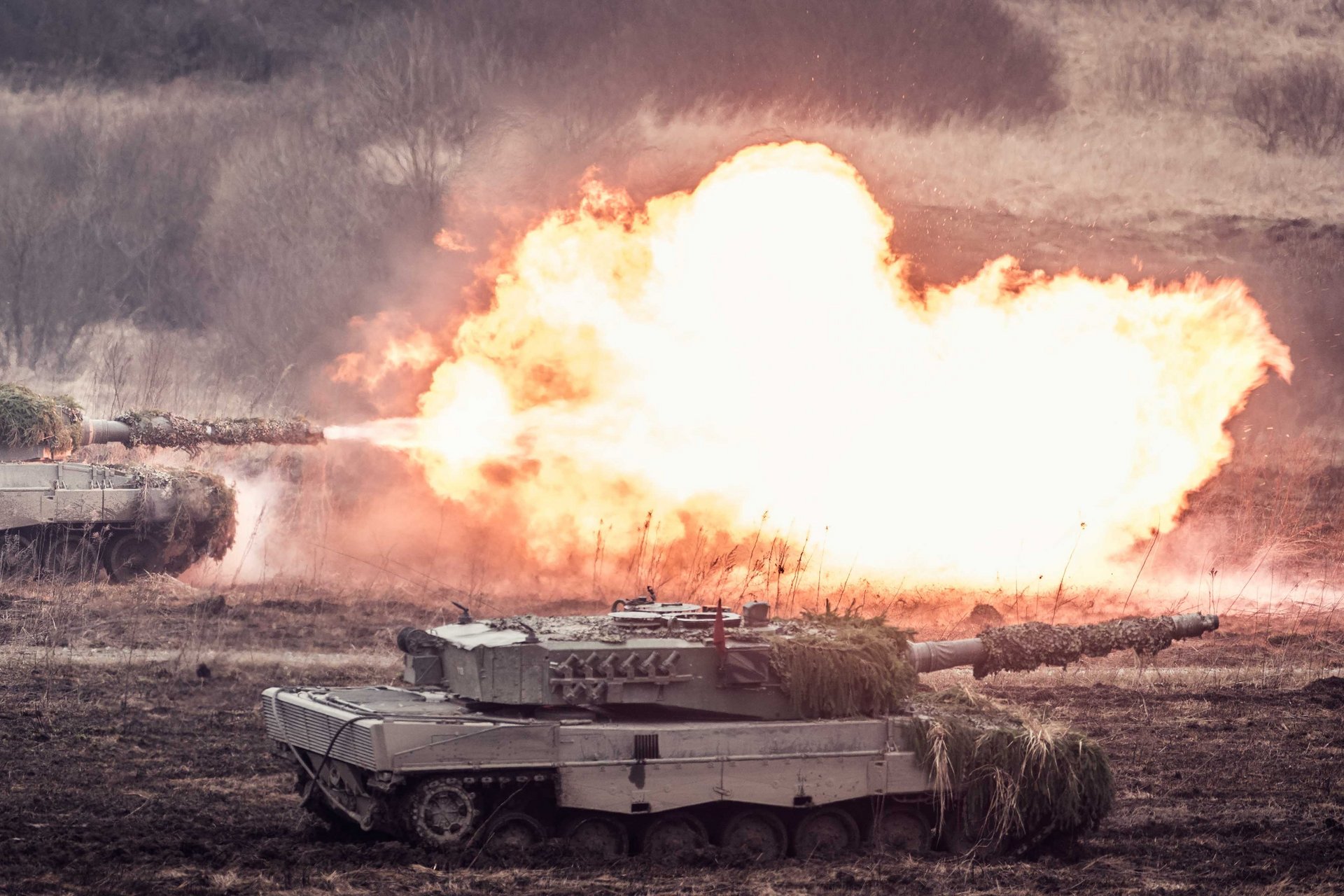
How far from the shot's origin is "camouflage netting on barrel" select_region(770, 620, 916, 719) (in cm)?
1439

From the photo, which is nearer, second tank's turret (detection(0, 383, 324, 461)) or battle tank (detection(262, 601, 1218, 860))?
battle tank (detection(262, 601, 1218, 860))

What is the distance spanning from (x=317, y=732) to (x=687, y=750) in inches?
123

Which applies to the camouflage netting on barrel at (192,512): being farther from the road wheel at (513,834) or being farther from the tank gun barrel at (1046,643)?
the tank gun barrel at (1046,643)

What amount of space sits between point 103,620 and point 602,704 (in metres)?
12.9

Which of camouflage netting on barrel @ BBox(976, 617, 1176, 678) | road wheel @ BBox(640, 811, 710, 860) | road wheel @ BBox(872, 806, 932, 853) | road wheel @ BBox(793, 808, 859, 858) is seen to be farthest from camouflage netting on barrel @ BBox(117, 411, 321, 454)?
road wheel @ BBox(872, 806, 932, 853)

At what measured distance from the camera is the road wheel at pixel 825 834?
47.0 feet

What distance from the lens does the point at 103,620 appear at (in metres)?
24.5

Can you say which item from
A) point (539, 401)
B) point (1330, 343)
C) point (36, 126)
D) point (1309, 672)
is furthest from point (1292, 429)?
point (36, 126)

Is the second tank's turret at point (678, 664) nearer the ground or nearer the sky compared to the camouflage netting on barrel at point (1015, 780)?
nearer the sky

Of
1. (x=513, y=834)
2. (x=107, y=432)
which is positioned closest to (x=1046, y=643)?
(x=513, y=834)

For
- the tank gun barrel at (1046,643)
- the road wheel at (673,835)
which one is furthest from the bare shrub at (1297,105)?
the road wheel at (673,835)

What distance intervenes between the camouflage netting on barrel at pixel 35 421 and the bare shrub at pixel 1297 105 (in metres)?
31.6

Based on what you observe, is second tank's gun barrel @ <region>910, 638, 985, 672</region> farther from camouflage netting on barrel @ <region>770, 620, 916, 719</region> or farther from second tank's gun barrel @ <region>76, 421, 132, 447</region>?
second tank's gun barrel @ <region>76, 421, 132, 447</region>

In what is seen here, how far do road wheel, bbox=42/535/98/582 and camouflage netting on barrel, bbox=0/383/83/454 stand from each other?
155 cm
